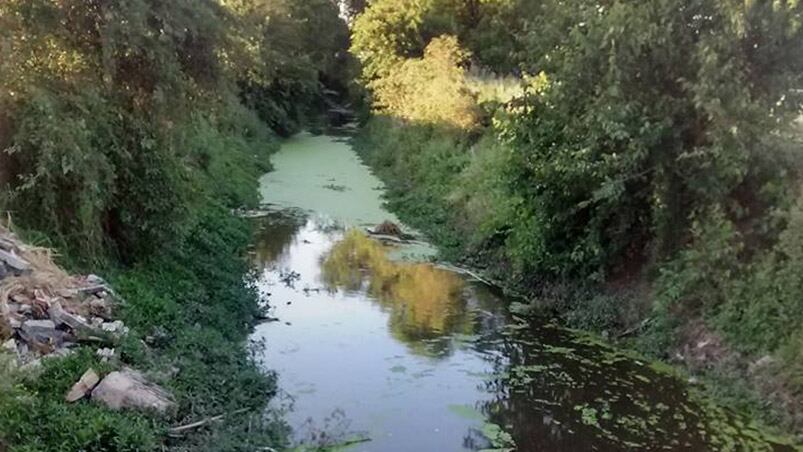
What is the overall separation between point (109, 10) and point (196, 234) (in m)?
4.62

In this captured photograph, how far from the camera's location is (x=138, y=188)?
38.0 ft

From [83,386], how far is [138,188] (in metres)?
4.86

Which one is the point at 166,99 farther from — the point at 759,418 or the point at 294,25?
the point at 294,25

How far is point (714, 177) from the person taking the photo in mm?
10852

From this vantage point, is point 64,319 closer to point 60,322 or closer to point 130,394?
point 60,322

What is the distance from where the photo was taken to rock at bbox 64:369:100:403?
7.15 meters

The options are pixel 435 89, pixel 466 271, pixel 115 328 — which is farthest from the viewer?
pixel 435 89

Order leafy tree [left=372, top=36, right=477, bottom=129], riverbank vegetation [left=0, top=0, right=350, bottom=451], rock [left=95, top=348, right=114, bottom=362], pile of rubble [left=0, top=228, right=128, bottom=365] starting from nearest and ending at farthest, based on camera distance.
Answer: pile of rubble [left=0, top=228, right=128, bottom=365] → rock [left=95, top=348, right=114, bottom=362] → riverbank vegetation [left=0, top=0, right=350, bottom=451] → leafy tree [left=372, top=36, right=477, bottom=129]

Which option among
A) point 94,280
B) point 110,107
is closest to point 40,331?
point 94,280

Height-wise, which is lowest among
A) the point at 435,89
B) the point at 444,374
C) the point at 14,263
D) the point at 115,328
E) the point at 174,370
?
the point at 444,374

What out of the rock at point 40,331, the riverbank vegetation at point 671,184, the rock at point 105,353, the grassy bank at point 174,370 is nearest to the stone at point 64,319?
the rock at point 40,331

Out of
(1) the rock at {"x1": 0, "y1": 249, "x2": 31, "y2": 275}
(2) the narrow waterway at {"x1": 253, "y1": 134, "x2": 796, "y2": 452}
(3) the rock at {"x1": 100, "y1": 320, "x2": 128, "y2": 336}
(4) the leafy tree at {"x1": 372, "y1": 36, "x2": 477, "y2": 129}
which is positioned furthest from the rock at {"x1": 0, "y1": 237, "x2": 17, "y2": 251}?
(4) the leafy tree at {"x1": 372, "y1": 36, "x2": 477, "y2": 129}

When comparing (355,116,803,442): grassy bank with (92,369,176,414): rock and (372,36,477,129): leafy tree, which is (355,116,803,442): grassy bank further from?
(92,369,176,414): rock

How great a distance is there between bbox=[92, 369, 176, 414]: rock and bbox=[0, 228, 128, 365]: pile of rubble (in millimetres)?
561
